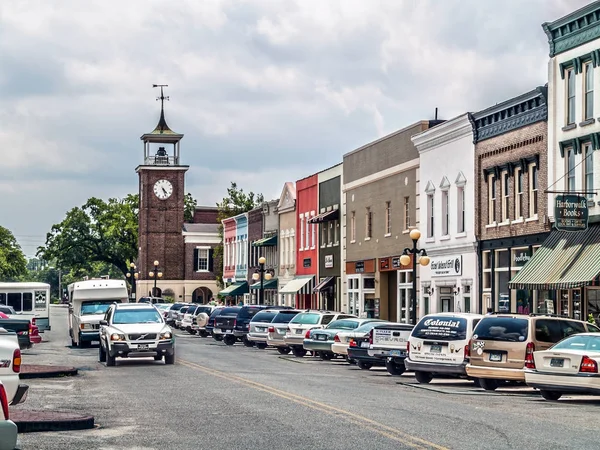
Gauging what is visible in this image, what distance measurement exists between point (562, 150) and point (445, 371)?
13.9 meters

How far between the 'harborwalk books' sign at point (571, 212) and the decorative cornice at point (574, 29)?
4946 mm

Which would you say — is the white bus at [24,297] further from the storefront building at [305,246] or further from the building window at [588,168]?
the building window at [588,168]

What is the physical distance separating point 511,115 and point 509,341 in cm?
1849

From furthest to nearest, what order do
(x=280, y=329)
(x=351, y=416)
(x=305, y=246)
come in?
(x=305, y=246) < (x=280, y=329) < (x=351, y=416)

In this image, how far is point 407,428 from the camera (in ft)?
52.4

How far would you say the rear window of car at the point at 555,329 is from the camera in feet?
79.2

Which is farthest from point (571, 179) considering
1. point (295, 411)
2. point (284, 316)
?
point (295, 411)

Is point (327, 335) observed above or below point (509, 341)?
below

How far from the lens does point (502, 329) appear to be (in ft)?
80.1

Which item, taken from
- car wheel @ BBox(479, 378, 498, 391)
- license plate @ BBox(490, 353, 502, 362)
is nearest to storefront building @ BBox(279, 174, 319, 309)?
car wheel @ BBox(479, 378, 498, 391)

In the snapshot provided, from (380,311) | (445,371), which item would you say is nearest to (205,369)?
(445,371)

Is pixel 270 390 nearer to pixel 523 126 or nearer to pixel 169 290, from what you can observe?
pixel 523 126

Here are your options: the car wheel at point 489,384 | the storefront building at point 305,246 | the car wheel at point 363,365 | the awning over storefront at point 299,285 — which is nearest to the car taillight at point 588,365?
the car wheel at point 489,384

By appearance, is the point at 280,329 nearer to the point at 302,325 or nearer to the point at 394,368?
the point at 302,325
